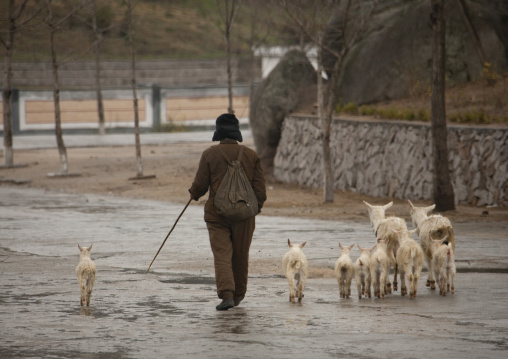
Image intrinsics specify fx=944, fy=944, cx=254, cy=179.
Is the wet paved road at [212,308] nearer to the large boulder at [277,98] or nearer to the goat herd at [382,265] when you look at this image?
the goat herd at [382,265]

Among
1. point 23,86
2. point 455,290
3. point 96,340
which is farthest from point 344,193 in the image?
point 23,86

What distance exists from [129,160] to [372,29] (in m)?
10.2

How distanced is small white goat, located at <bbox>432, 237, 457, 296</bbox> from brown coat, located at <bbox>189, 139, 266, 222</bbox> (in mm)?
1984

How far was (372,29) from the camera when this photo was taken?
27.5 meters

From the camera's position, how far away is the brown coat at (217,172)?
31.1 feet

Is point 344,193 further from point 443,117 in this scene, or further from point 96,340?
point 96,340

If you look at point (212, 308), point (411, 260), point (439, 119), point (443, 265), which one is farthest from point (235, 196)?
point (439, 119)

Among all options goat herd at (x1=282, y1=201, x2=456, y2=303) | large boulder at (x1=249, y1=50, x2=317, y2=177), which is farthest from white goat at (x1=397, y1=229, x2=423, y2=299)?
large boulder at (x1=249, y1=50, x2=317, y2=177)

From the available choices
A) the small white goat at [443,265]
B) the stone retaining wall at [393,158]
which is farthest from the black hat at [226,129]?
the stone retaining wall at [393,158]

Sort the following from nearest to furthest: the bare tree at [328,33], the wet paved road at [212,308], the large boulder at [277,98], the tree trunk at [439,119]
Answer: the wet paved road at [212,308] → the tree trunk at [439,119] → the bare tree at [328,33] → the large boulder at [277,98]

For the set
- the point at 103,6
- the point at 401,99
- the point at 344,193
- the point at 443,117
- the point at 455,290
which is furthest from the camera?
→ the point at 103,6

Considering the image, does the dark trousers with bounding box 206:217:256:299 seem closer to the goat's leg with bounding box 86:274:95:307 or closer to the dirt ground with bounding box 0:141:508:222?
the goat's leg with bounding box 86:274:95:307

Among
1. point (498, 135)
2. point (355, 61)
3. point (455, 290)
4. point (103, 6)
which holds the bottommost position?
point (455, 290)

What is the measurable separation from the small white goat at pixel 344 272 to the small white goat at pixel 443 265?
3.01 ft
